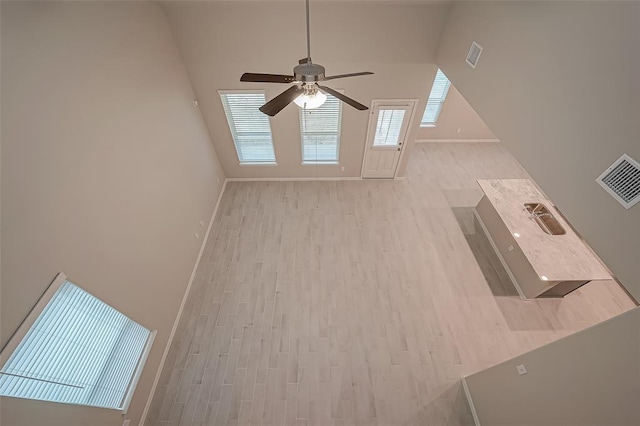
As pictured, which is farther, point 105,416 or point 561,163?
point 105,416

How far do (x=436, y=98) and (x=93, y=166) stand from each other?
6688 millimetres

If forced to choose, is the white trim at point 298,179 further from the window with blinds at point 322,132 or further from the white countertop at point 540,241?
the white countertop at point 540,241

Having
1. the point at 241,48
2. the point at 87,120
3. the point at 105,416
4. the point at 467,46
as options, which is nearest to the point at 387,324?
the point at 105,416

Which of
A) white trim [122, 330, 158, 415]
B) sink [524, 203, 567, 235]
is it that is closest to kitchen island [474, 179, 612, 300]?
sink [524, 203, 567, 235]

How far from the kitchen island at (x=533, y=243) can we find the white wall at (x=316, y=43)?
226 centimetres

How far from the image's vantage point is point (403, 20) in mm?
3699

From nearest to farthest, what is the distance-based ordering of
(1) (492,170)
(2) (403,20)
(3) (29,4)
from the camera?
(3) (29,4)
(2) (403,20)
(1) (492,170)

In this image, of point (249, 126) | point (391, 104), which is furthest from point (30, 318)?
point (391, 104)

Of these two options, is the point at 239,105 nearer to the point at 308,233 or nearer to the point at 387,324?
the point at 308,233

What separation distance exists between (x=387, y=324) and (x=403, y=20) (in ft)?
13.9

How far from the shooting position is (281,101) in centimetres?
190

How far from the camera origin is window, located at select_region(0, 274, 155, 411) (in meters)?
1.77

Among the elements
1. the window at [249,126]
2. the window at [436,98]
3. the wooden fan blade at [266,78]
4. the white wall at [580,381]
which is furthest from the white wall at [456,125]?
the white wall at [580,381]

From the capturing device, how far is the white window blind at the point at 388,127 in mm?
4889
